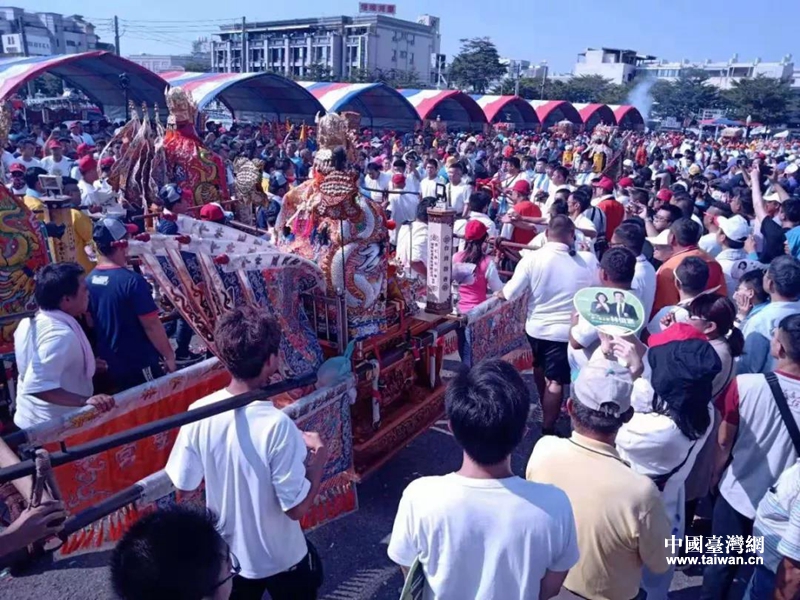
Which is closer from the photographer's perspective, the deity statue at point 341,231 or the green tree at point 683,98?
the deity statue at point 341,231

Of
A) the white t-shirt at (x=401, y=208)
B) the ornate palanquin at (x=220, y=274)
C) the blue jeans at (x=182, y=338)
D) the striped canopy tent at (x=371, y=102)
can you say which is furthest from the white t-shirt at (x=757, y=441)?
the striped canopy tent at (x=371, y=102)

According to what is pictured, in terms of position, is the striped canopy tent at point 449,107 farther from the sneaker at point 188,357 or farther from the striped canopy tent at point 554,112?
the sneaker at point 188,357

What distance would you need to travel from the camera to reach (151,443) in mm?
3344

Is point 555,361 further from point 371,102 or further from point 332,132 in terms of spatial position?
point 371,102

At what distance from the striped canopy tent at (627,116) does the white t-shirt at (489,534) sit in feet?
130

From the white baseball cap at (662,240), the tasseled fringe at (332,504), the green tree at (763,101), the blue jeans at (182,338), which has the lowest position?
the tasseled fringe at (332,504)

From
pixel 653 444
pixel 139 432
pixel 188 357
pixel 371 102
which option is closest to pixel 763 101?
pixel 371 102

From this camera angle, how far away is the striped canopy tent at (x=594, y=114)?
36.2 metres

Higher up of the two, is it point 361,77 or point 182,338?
point 361,77

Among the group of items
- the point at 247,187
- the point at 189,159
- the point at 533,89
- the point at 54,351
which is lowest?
the point at 54,351

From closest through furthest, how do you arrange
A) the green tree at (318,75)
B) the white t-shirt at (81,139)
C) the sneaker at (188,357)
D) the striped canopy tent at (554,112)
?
the sneaker at (188,357) → the white t-shirt at (81,139) → the striped canopy tent at (554,112) → the green tree at (318,75)

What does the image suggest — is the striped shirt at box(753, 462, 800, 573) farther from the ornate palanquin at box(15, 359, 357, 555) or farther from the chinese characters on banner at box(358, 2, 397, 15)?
the chinese characters on banner at box(358, 2, 397, 15)

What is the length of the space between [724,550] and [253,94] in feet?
84.6

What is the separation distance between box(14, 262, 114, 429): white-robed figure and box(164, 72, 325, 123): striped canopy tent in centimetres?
1969
